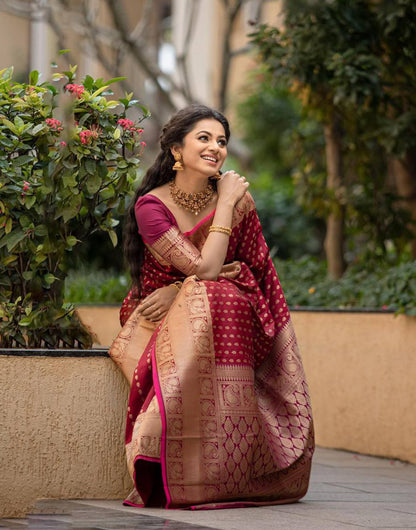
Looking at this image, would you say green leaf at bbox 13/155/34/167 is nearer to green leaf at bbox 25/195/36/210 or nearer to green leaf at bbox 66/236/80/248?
green leaf at bbox 25/195/36/210

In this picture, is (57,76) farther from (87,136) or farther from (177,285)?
(177,285)

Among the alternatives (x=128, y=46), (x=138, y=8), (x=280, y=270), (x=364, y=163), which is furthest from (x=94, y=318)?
(x=138, y=8)

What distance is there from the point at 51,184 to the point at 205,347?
1.19 metres

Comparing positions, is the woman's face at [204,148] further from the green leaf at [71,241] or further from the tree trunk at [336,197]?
the tree trunk at [336,197]

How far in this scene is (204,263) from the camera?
17.4ft

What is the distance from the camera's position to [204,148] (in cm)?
550

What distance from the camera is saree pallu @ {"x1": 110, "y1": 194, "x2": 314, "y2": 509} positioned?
5.05 metres

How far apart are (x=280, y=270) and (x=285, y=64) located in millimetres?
2030

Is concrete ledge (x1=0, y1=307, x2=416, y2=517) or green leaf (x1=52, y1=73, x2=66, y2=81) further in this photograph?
green leaf (x1=52, y1=73, x2=66, y2=81)

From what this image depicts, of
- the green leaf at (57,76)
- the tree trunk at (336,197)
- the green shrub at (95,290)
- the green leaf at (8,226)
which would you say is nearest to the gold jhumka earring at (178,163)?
the green leaf at (57,76)

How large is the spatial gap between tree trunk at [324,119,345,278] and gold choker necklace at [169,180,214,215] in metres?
5.14

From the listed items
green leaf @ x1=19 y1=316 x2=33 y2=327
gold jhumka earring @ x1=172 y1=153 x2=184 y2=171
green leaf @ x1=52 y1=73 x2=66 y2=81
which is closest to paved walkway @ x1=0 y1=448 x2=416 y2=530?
green leaf @ x1=19 y1=316 x2=33 y2=327

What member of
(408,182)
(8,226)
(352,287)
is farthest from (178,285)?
(408,182)

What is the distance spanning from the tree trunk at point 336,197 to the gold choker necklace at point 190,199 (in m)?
5.14
